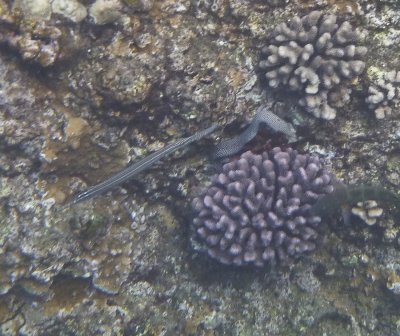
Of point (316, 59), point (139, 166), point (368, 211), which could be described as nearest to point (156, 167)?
point (139, 166)

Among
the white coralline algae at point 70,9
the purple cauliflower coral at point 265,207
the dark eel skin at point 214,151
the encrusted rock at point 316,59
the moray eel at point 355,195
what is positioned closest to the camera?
the moray eel at point 355,195

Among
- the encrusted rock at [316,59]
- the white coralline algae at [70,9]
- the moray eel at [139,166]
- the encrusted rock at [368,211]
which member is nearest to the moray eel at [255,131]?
the encrusted rock at [316,59]

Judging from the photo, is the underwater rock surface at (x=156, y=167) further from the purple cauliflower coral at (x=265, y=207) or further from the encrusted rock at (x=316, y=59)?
the purple cauliflower coral at (x=265, y=207)

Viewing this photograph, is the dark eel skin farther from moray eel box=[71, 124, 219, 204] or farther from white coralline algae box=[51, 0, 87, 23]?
white coralline algae box=[51, 0, 87, 23]

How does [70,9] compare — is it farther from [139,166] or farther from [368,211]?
[368,211]

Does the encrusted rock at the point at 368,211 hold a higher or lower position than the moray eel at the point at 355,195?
lower
